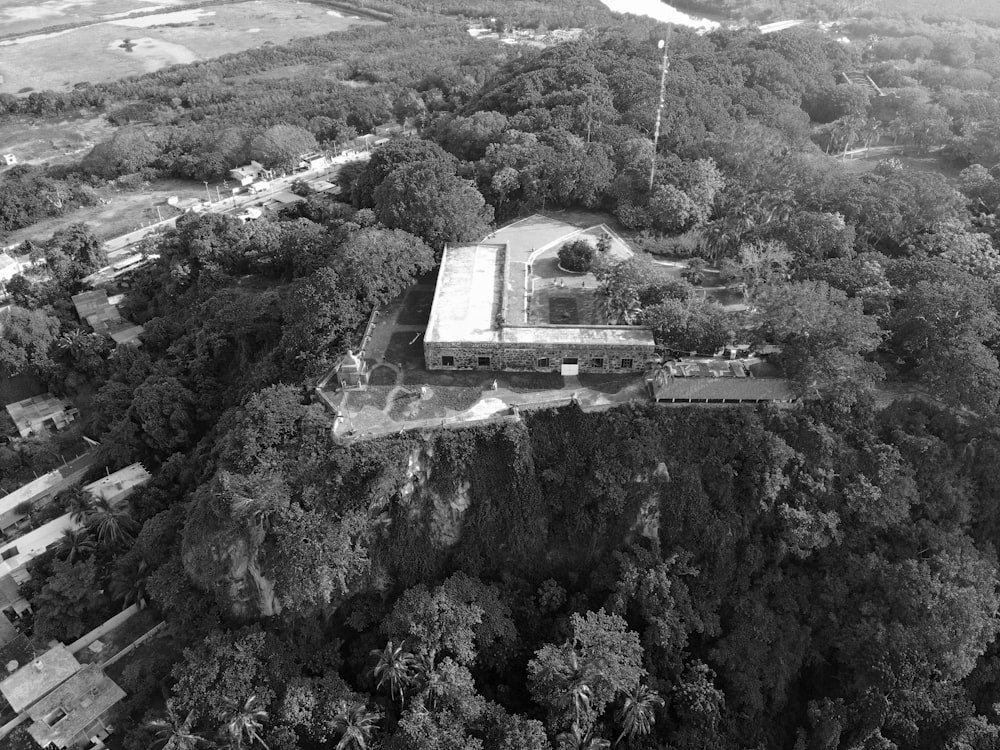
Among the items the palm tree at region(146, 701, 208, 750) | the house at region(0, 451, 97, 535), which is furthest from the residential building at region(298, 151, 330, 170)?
the palm tree at region(146, 701, 208, 750)

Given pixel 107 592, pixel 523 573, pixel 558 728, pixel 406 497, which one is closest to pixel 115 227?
pixel 107 592

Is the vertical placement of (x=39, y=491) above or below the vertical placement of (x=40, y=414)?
above

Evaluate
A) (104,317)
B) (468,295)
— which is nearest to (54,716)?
(468,295)

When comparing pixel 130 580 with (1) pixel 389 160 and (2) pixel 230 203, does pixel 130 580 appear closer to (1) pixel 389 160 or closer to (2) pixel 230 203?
(1) pixel 389 160

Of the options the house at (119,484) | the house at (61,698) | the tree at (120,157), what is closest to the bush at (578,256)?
the house at (119,484)

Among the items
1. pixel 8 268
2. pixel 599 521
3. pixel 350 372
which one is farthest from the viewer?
pixel 8 268

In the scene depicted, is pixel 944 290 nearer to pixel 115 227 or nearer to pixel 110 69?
pixel 115 227
